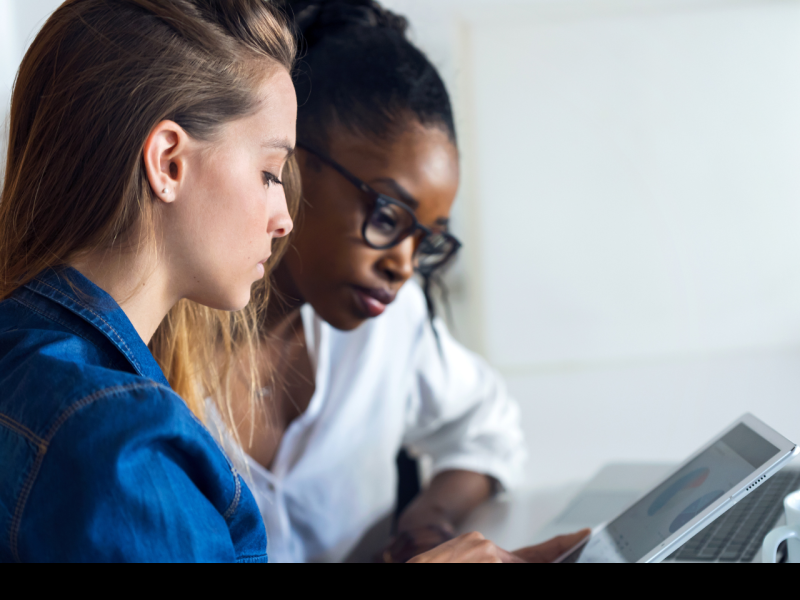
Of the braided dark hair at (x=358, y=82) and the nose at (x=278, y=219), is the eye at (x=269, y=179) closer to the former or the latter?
the nose at (x=278, y=219)

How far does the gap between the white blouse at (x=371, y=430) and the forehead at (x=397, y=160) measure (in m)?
0.29

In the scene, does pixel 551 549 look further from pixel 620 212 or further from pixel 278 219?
pixel 620 212

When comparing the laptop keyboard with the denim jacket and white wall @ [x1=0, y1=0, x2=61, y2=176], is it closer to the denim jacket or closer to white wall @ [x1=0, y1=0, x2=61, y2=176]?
the denim jacket

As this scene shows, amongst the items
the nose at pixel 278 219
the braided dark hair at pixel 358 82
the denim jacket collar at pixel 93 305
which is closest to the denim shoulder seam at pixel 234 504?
the denim jacket collar at pixel 93 305

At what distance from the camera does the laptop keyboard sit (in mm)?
655

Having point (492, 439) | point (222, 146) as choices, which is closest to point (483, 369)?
point (492, 439)

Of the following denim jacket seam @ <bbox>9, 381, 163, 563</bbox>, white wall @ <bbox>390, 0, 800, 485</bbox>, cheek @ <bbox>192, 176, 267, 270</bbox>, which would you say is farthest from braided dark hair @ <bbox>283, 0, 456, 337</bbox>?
white wall @ <bbox>390, 0, 800, 485</bbox>

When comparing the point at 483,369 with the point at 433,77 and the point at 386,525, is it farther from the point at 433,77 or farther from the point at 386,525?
the point at 433,77

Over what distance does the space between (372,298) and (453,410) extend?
1.39ft

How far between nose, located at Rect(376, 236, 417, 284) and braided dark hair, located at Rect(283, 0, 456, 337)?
13 centimetres

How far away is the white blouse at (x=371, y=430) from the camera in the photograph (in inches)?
38.9

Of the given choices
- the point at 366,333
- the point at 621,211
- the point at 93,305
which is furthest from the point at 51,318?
the point at 621,211

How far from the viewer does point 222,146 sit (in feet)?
1.69

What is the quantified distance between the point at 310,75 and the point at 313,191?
128 mm
